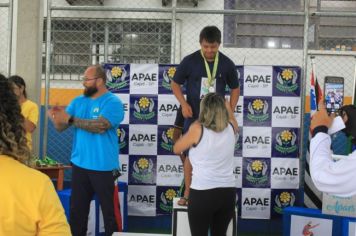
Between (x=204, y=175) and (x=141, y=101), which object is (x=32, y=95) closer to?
(x=141, y=101)

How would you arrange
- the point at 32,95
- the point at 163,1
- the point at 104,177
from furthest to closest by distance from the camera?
the point at 163,1 < the point at 32,95 < the point at 104,177

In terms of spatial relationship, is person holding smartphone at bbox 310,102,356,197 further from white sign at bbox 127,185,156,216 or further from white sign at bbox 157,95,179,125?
white sign at bbox 127,185,156,216

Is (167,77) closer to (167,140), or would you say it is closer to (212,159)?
(167,140)

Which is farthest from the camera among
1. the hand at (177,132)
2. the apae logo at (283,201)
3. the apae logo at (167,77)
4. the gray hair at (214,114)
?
the apae logo at (167,77)

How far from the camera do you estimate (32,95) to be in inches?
213

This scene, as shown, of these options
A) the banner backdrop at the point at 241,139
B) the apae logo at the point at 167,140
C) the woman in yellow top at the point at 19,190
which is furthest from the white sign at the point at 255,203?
the woman in yellow top at the point at 19,190

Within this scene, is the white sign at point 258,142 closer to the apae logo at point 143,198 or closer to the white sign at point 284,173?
the white sign at point 284,173

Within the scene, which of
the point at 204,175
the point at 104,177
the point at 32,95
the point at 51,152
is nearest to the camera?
the point at 204,175

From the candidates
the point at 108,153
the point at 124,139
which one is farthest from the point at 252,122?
the point at 108,153

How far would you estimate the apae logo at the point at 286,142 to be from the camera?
5.46 m

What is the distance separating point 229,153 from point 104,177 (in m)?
1.26

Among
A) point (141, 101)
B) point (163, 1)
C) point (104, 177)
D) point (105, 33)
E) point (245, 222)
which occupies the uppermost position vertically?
point (163, 1)

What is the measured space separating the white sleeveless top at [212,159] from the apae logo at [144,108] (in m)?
2.29

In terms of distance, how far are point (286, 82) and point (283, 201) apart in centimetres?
132
